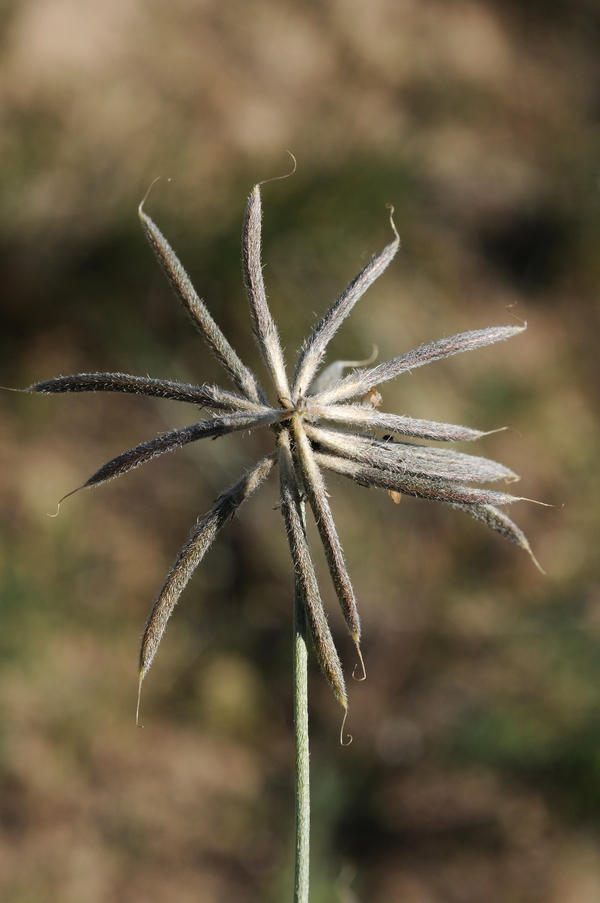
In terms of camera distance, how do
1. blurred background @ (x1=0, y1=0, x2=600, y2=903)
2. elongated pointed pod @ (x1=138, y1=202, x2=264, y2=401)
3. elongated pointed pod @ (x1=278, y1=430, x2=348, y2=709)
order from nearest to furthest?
1. elongated pointed pod @ (x1=278, y1=430, x2=348, y2=709)
2. elongated pointed pod @ (x1=138, y1=202, x2=264, y2=401)
3. blurred background @ (x1=0, y1=0, x2=600, y2=903)

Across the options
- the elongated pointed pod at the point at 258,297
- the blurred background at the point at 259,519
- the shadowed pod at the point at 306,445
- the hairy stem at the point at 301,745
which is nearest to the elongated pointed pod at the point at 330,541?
the shadowed pod at the point at 306,445

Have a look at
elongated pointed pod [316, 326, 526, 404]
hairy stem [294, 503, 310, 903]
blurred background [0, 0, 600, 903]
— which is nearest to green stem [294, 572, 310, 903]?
hairy stem [294, 503, 310, 903]

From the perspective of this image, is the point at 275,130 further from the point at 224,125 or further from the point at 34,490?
the point at 34,490

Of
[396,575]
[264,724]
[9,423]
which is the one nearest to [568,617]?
[396,575]

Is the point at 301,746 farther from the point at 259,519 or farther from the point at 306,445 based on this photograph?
the point at 259,519

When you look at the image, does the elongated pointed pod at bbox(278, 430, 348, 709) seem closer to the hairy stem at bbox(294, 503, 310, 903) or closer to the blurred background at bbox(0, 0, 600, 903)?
the hairy stem at bbox(294, 503, 310, 903)

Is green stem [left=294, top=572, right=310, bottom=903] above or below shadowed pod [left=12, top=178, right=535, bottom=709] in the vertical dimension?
below

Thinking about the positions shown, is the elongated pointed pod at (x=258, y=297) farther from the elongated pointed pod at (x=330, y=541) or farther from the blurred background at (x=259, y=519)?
the blurred background at (x=259, y=519)
